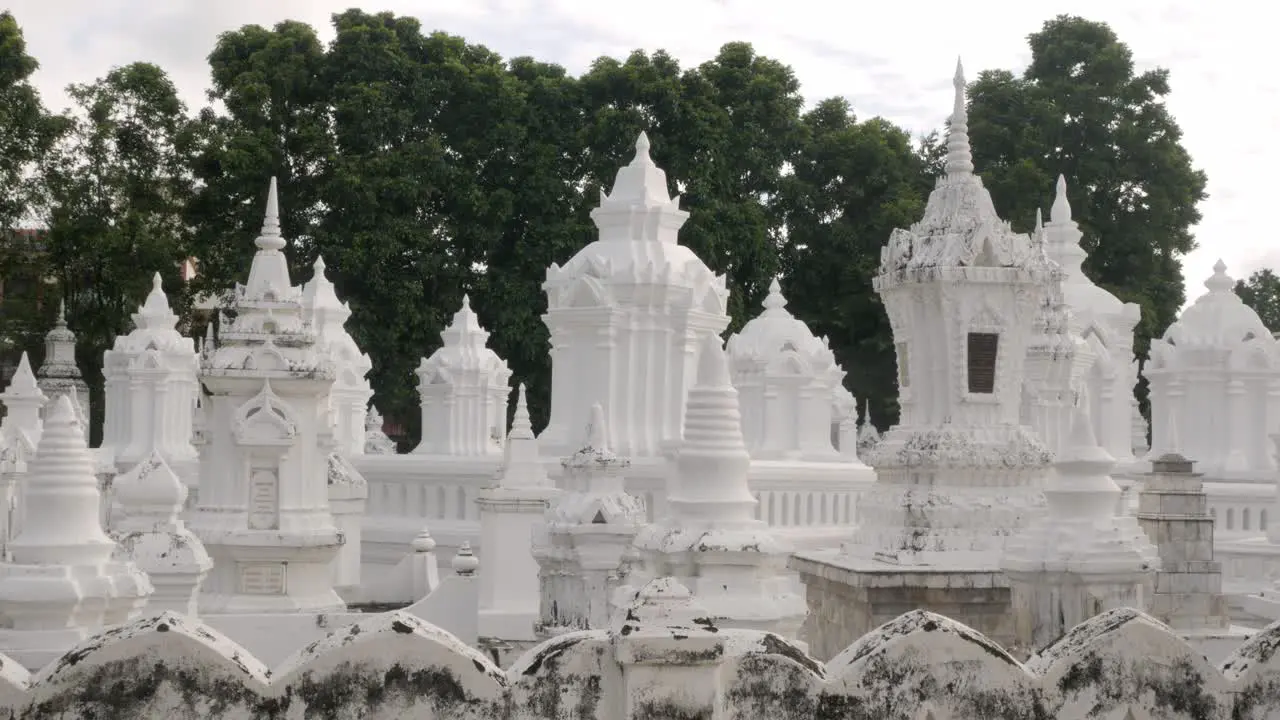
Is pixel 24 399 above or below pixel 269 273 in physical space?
below

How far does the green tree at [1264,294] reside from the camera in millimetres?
49844

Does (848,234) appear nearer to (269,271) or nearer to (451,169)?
(451,169)

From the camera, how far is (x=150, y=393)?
95.2 feet

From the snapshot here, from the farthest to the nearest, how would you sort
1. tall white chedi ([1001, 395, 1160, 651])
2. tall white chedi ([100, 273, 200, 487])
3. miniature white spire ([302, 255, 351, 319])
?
tall white chedi ([100, 273, 200, 487])
miniature white spire ([302, 255, 351, 319])
tall white chedi ([1001, 395, 1160, 651])

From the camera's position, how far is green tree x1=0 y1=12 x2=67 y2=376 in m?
36.8

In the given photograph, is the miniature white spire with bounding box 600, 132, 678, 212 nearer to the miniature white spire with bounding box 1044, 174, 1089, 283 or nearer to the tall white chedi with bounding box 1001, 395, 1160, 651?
the miniature white spire with bounding box 1044, 174, 1089, 283

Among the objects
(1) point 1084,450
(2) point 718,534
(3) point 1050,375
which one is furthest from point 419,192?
(2) point 718,534

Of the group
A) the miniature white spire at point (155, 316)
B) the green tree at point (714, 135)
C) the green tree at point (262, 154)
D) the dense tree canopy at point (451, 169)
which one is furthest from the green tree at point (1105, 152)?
the miniature white spire at point (155, 316)

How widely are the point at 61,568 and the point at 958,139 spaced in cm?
996

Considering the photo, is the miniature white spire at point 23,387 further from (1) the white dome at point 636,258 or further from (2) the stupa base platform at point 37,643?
(2) the stupa base platform at point 37,643

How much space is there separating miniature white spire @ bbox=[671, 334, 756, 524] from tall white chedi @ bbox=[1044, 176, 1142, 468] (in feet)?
48.0

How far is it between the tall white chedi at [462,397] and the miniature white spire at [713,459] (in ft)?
61.5

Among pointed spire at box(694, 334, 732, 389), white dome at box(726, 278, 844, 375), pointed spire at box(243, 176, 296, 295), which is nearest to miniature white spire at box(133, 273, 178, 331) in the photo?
white dome at box(726, 278, 844, 375)

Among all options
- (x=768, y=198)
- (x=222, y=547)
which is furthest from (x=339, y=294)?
(x=222, y=547)
